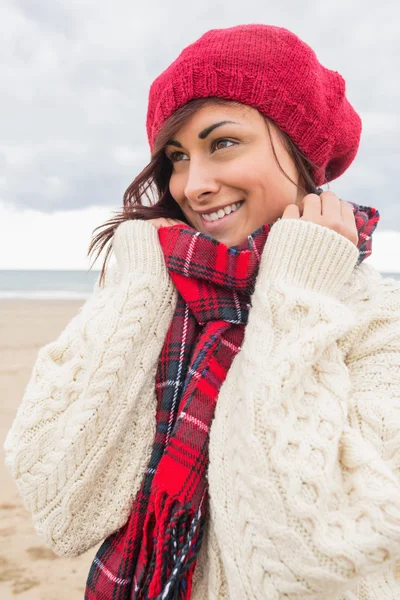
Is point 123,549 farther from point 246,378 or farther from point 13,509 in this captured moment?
point 13,509

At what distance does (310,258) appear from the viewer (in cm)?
132

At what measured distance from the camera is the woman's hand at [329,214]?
1386 millimetres

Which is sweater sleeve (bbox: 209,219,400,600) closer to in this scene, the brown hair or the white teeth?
the white teeth

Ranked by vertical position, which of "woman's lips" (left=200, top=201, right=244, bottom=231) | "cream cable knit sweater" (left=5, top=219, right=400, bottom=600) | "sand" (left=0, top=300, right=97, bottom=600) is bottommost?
"sand" (left=0, top=300, right=97, bottom=600)

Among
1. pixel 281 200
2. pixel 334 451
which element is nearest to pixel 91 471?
pixel 334 451

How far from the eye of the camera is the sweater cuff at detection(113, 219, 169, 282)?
1.47m

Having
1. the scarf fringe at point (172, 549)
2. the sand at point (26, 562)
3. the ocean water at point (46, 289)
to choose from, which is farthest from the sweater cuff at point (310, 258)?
the ocean water at point (46, 289)

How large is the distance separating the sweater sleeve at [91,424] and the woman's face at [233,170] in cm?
33

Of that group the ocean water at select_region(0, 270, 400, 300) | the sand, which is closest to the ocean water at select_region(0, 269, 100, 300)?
the ocean water at select_region(0, 270, 400, 300)

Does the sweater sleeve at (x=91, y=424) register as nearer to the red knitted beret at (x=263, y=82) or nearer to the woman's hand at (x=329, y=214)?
the woman's hand at (x=329, y=214)

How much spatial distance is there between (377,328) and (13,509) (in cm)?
322

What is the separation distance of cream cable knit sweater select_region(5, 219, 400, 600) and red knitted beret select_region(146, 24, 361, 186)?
0.41m

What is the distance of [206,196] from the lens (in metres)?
1.52

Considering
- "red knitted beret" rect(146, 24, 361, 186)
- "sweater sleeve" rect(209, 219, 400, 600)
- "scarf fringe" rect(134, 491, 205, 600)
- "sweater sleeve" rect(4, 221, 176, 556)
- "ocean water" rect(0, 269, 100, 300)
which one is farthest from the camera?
"ocean water" rect(0, 269, 100, 300)
